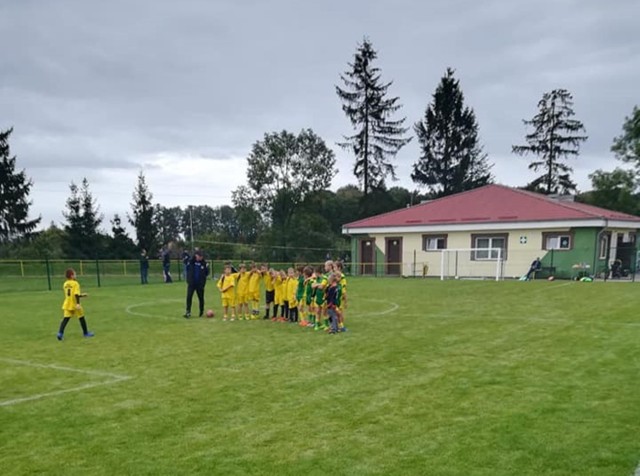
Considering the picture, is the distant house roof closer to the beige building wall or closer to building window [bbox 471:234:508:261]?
the beige building wall

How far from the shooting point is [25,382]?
299 inches

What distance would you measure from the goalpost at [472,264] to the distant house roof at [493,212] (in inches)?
71.9

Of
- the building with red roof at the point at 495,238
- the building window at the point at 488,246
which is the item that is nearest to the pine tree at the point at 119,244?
the building with red roof at the point at 495,238

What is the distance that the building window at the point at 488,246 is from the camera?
30.9m

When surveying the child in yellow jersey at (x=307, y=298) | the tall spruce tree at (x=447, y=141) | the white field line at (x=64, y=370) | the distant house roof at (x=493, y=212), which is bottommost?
the white field line at (x=64, y=370)

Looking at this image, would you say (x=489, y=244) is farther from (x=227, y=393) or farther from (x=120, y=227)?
(x=120, y=227)

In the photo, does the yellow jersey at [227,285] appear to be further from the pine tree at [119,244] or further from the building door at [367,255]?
the pine tree at [119,244]

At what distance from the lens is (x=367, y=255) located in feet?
122

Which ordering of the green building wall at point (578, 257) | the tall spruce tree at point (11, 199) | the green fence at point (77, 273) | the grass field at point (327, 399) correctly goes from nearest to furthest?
the grass field at point (327, 399)
the green building wall at point (578, 257)
the green fence at point (77, 273)
the tall spruce tree at point (11, 199)

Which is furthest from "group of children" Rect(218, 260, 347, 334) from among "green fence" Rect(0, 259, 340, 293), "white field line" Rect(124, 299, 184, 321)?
"green fence" Rect(0, 259, 340, 293)

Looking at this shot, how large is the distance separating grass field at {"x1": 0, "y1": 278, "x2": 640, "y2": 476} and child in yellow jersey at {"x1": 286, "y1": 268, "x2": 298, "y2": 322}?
3.84ft

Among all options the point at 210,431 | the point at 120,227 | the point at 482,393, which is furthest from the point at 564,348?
the point at 120,227

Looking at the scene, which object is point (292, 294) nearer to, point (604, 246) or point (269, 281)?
point (269, 281)

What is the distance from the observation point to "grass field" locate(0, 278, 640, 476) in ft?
15.3
